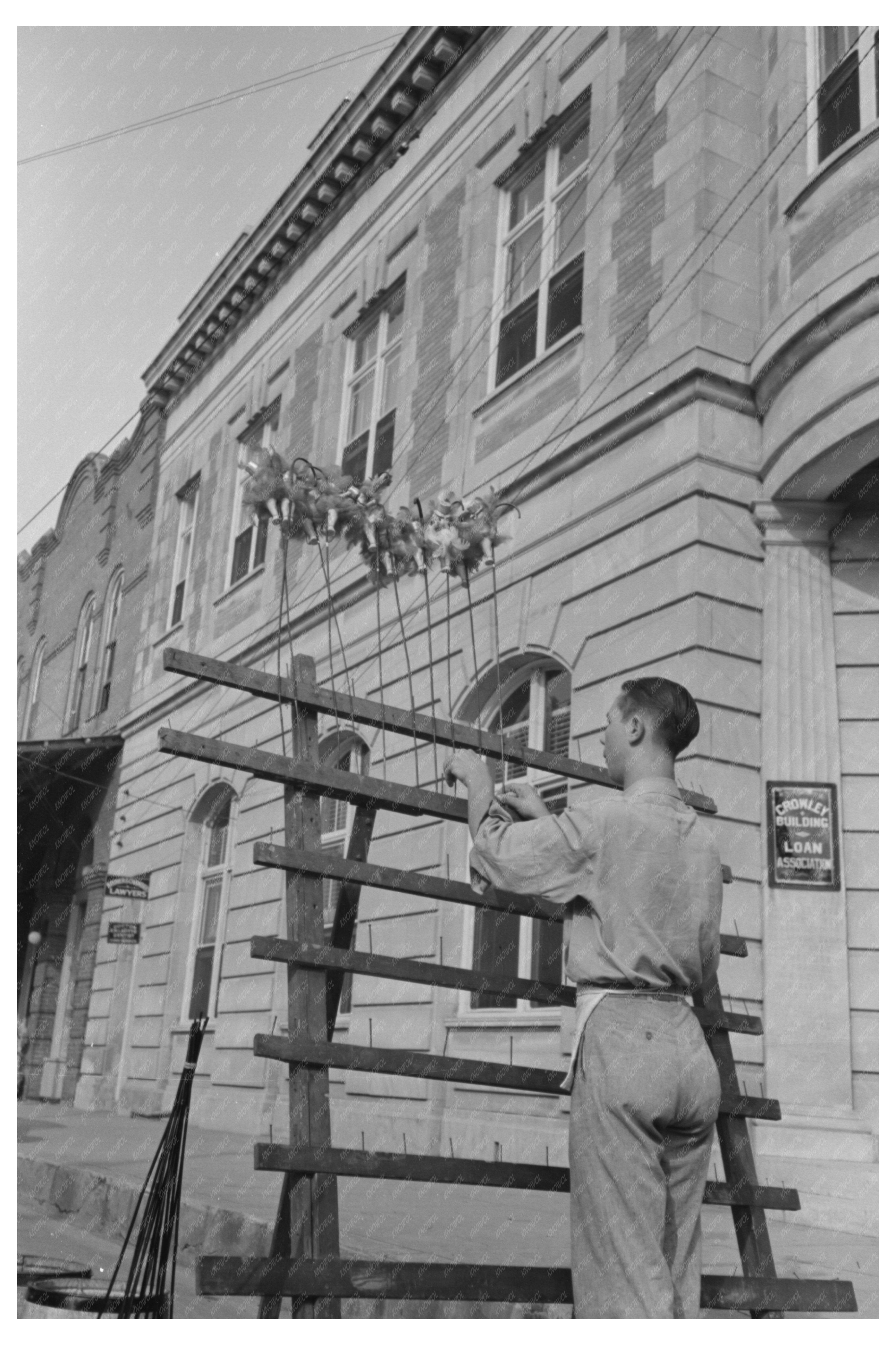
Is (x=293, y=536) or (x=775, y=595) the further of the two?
(x=775, y=595)

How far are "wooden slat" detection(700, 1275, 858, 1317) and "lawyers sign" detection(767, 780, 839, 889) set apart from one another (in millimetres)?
4701

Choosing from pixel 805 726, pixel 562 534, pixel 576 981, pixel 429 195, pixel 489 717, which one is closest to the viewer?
pixel 576 981

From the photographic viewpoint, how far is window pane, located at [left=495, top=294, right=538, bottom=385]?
39.9 feet

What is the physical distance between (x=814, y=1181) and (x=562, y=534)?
17.3ft

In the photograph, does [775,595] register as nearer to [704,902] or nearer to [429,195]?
[704,902]

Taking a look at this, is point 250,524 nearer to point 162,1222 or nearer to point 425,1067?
point 162,1222

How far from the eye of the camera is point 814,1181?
763cm

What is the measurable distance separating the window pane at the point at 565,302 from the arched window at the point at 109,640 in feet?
43.5

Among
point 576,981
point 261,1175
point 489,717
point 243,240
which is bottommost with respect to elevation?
point 261,1175

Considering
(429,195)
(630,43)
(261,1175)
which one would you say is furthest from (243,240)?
(261,1175)

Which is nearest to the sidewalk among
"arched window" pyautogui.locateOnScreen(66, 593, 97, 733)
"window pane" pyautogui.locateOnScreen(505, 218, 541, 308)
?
"window pane" pyautogui.locateOnScreen(505, 218, 541, 308)

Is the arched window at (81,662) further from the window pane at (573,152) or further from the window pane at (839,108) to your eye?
the window pane at (839,108)

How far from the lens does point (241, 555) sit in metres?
18.4

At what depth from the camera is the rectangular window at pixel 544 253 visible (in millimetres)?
11734
